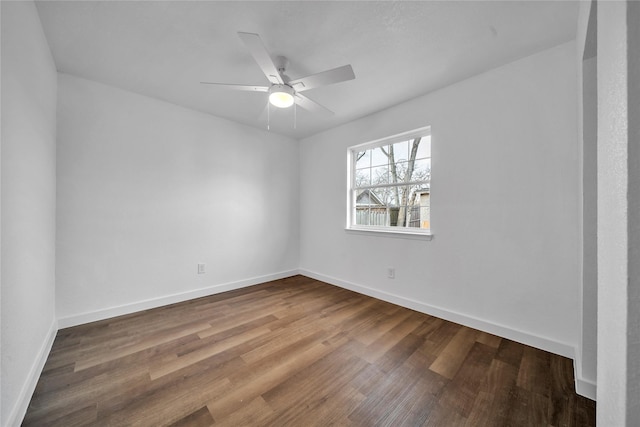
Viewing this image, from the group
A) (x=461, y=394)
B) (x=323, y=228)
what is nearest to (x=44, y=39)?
(x=323, y=228)

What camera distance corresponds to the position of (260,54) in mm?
1594

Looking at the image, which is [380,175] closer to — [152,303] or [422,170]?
[422,170]

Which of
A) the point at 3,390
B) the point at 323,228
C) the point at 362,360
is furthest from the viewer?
the point at 323,228

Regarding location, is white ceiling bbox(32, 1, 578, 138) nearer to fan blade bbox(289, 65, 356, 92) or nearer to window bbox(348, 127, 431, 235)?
fan blade bbox(289, 65, 356, 92)

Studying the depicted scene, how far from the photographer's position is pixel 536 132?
198cm

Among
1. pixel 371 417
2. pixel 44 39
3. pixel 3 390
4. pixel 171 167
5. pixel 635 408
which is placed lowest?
pixel 371 417

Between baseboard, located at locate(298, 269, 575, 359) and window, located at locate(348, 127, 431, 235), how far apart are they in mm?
817

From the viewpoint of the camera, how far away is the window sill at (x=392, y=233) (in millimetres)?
2654

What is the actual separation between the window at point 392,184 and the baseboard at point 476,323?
32.2 inches

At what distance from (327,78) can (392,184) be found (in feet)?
5.58

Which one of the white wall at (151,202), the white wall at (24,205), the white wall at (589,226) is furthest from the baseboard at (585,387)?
the white wall at (151,202)

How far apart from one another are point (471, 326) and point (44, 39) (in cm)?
434

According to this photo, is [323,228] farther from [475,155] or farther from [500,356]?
[500,356]

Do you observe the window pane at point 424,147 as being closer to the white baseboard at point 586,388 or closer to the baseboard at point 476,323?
the baseboard at point 476,323
